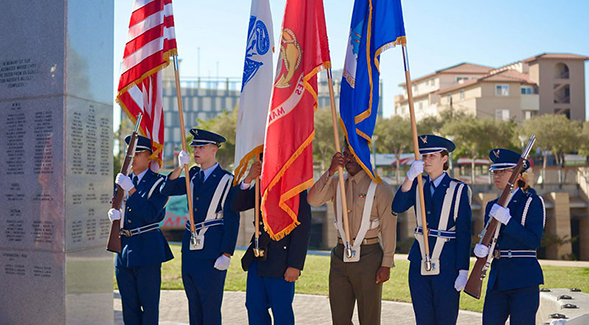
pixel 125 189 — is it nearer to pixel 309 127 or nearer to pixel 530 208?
pixel 309 127

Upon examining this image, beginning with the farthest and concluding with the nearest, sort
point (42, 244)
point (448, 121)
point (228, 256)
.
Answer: point (448, 121) < point (42, 244) < point (228, 256)

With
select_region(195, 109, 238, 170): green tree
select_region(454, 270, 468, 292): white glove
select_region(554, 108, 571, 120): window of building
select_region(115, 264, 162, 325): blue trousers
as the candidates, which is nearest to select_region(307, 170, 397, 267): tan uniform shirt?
select_region(454, 270, 468, 292): white glove

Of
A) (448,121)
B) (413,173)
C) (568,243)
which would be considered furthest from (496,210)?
(448,121)

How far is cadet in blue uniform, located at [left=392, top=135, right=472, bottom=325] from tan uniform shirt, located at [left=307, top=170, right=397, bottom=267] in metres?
0.16

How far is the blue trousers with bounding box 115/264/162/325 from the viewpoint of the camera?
6574 millimetres

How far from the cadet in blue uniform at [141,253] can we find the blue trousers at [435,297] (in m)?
2.63

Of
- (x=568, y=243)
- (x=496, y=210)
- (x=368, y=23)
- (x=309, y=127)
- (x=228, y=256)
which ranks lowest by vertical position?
(x=568, y=243)

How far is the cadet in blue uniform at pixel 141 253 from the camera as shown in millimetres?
6547

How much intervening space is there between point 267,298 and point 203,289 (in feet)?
2.35

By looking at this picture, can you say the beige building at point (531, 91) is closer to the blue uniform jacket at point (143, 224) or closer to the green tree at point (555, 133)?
the green tree at point (555, 133)

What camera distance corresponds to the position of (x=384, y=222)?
19.2 feet

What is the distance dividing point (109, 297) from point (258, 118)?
2.91m

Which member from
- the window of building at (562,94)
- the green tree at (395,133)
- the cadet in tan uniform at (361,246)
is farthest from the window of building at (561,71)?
the cadet in tan uniform at (361,246)

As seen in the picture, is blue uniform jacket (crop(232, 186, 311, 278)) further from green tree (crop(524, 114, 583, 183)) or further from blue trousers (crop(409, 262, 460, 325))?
green tree (crop(524, 114, 583, 183))
